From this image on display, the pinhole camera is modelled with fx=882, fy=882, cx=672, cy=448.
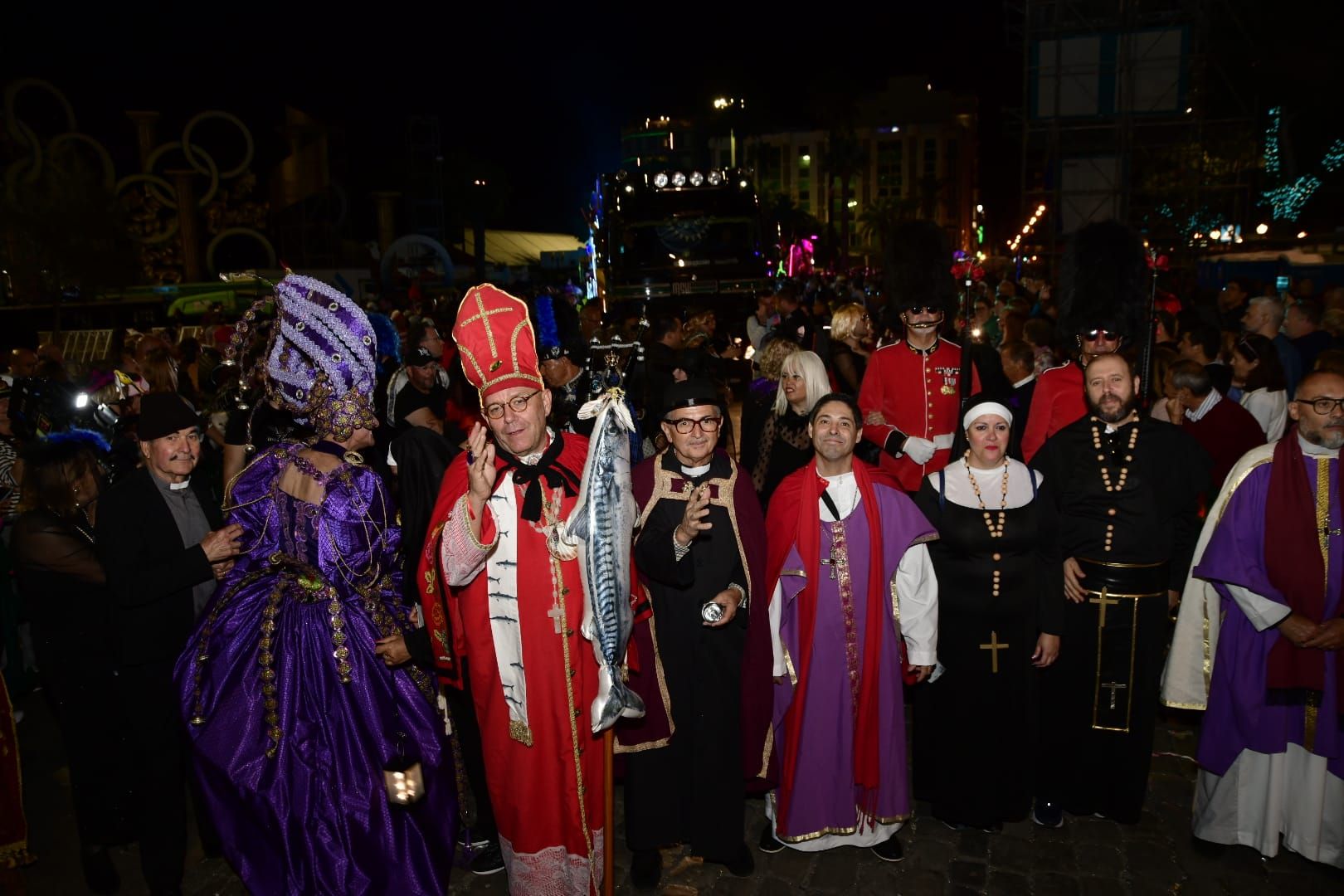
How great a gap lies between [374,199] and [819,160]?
52757 mm

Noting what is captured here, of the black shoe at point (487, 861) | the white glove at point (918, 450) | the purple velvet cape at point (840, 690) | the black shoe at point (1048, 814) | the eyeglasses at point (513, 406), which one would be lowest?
the black shoe at point (487, 861)

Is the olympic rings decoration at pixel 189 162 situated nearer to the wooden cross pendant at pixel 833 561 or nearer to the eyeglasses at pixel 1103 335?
the eyeglasses at pixel 1103 335

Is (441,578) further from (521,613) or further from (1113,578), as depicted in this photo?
(1113,578)

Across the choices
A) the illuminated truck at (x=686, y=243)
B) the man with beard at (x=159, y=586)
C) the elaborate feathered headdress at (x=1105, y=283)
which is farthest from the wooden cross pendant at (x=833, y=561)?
the illuminated truck at (x=686, y=243)

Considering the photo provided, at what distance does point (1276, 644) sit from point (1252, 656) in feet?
0.43

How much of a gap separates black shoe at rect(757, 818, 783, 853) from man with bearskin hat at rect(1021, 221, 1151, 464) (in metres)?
2.81

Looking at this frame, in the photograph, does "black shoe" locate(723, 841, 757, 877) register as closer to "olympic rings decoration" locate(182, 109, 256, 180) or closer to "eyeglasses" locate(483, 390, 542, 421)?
"eyeglasses" locate(483, 390, 542, 421)

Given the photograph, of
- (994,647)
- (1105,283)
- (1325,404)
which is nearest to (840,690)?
(994,647)

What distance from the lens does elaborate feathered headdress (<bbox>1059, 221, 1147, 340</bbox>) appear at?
18.9 feet

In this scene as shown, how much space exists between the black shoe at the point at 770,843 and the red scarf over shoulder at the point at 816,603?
231mm

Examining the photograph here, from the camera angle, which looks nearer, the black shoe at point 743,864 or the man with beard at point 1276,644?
the man with beard at point 1276,644

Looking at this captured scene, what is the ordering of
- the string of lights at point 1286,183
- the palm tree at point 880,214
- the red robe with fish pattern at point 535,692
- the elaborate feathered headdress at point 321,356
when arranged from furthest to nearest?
the palm tree at point 880,214, the string of lights at point 1286,183, the elaborate feathered headdress at point 321,356, the red robe with fish pattern at point 535,692

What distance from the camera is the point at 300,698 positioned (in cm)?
365

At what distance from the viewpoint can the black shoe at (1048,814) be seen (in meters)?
4.45
